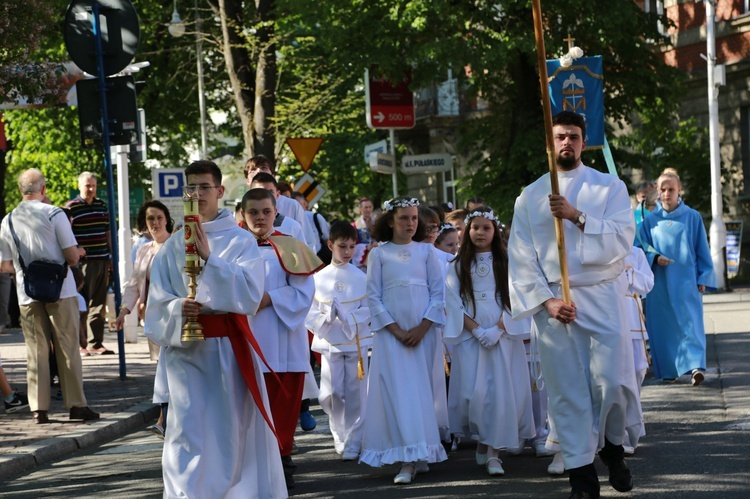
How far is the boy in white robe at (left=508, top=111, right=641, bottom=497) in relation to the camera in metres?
7.25

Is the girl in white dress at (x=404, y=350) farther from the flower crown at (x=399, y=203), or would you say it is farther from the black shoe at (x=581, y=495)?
the black shoe at (x=581, y=495)

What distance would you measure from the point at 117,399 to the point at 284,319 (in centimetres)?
512

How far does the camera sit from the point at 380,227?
Answer: 30.5 ft

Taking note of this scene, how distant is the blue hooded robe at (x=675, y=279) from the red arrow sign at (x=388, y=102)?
468 inches

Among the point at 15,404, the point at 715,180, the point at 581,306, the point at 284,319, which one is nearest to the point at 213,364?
the point at 284,319

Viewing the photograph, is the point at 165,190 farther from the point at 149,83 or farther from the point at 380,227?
the point at 149,83

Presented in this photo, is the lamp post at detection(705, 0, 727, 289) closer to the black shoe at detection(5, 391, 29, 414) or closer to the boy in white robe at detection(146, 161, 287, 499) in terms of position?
the black shoe at detection(5, 391, 29, 414)

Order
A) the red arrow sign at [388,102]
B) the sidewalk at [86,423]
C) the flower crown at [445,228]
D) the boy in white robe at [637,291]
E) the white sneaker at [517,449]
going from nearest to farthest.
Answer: the white sneaker at [517,449] → the sidewalk at [86,423] → the boy in white robe at [637,291] → the flower crown at [445,228] → the red arrow sign at [388,102]

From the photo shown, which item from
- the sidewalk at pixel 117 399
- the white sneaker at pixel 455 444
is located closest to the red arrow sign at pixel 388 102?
the sidewalk at pixel 117 399

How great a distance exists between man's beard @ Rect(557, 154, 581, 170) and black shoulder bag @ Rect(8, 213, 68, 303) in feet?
17.7

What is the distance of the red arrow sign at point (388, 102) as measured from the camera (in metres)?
25.1

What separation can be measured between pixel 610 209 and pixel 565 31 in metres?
19.9

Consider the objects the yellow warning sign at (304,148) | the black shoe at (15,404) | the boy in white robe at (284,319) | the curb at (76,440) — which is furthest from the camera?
the yellow warning sign at (304,148)

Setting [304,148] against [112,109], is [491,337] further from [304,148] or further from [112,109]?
[304,148]
